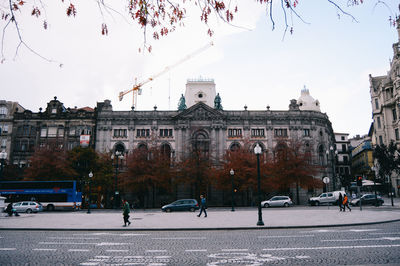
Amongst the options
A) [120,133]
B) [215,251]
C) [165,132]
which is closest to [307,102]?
[165,132]

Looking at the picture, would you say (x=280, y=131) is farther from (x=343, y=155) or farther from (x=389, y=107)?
(x=343, y=155)

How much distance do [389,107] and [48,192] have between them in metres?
65.1

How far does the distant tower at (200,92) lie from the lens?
6825 centimetres

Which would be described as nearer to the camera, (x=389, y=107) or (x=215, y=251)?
(x=215, y=251)

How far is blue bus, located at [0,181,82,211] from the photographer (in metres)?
39.1

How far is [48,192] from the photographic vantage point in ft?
129

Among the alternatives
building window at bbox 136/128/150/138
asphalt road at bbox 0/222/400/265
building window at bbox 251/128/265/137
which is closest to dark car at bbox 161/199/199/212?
asphalt road at bbox 0/222/400/265

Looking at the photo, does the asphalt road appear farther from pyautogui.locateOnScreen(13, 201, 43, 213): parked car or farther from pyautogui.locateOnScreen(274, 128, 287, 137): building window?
pyautogui.locateOnScreen(274, 128, 287, 137): building window

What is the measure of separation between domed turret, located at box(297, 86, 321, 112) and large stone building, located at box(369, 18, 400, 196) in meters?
13.0

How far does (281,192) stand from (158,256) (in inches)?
1746

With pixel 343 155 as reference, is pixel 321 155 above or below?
below

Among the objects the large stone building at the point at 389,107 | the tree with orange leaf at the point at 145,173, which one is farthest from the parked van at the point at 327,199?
the tree with orange leaf at the point at 145,173

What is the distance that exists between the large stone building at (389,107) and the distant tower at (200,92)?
121ft

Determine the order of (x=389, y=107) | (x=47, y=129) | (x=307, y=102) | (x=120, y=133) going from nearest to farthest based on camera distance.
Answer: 1. (x=120, y=133)
2. (x=47, y=129)
3. (x=389, y=107)
4. (x=307, y=102)
